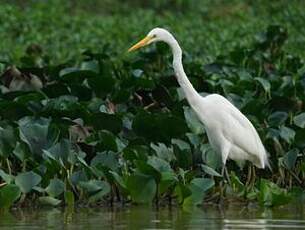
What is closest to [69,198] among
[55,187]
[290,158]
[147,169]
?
[55,187]

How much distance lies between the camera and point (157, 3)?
25.5 meters

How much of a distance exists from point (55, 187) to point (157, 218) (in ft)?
2.55

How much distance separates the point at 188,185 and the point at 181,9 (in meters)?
16.1

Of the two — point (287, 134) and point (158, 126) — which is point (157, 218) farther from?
point (287, 134)

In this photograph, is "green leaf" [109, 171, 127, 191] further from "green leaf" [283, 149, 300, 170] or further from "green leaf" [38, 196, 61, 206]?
A: "green leaf" [283, 149, 300, 170]

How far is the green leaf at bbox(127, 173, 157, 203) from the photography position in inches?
363

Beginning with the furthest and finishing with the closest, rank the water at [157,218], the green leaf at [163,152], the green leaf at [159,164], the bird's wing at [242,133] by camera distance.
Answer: the bird's wing at [242,133] < the green leaf at [163,152] < the green leaf at [159,164] < the water at [157,218]

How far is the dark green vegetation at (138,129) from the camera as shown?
9.39 meters

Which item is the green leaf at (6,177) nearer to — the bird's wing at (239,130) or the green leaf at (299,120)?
the bird's wing at (239,130)

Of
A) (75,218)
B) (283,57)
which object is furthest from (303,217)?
(283,57)

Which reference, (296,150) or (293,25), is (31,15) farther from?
(296,150)

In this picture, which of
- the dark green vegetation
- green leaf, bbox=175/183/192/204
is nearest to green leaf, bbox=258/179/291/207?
the dark green vegetation

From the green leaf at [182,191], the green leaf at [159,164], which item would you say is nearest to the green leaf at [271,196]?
the green leaf at [182,191]

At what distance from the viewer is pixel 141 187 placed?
9297 millimetres
